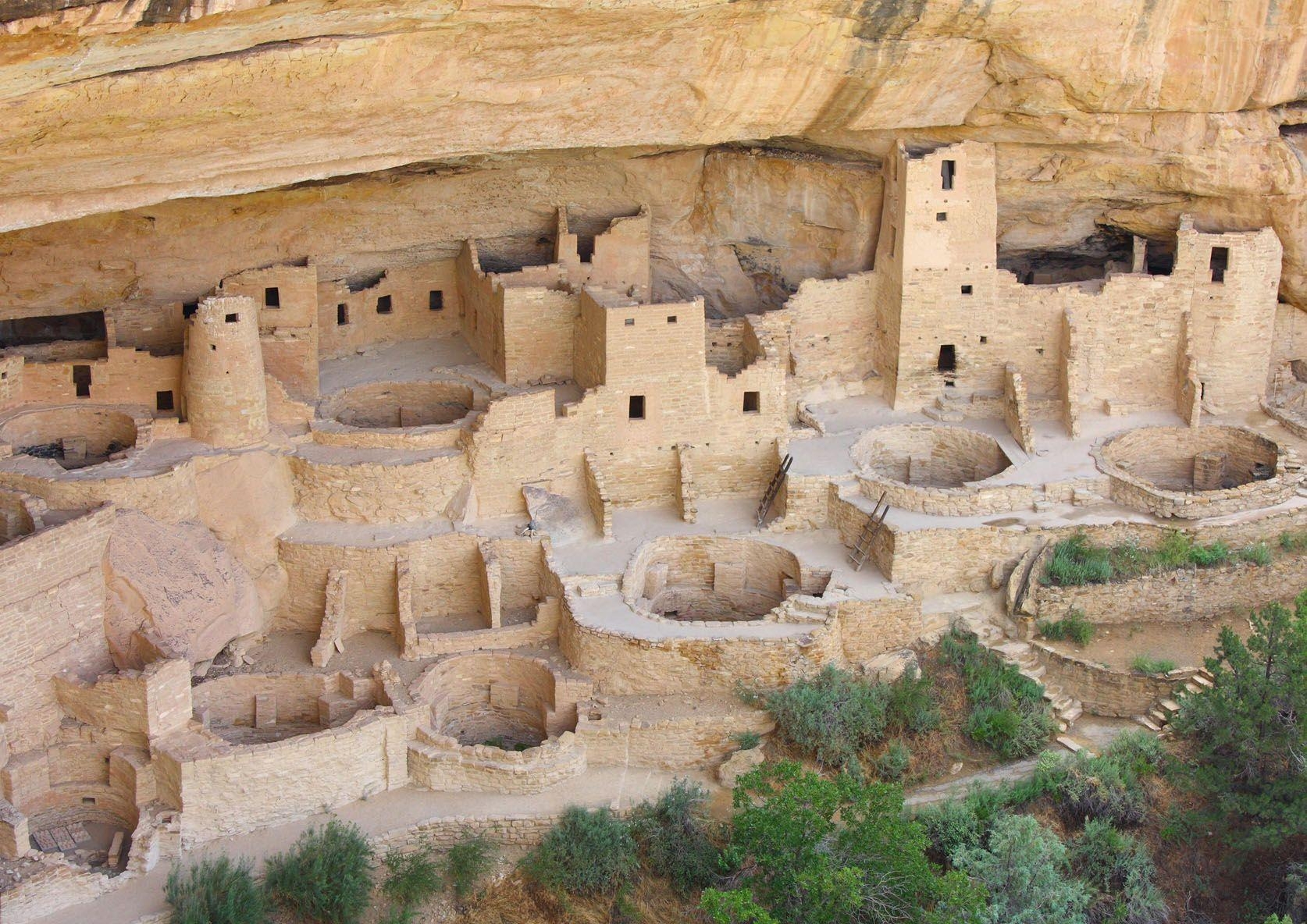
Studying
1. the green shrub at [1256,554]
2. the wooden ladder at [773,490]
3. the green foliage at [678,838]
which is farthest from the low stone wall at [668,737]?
the green shrub at [1256,554]

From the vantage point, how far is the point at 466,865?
45.4 feet

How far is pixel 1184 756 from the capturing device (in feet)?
48.5

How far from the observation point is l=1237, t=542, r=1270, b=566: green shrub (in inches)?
632

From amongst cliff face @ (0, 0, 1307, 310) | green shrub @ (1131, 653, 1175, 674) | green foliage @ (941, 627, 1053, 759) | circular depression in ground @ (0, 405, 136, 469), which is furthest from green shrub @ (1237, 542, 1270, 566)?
circular depression in ground @ (0, 405, 136, 469)

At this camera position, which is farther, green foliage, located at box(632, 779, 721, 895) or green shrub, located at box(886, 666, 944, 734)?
green shrub, located at box(886, 666, 944, 734)

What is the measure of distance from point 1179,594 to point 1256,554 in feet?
2.77

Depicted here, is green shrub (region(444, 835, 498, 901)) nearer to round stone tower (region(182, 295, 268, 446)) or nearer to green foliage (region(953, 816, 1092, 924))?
green foliage (region(953, 816, 1092, 924))

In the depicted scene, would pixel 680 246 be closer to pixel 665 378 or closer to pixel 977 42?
pixel 665 378

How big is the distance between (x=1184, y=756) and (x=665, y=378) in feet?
19.7

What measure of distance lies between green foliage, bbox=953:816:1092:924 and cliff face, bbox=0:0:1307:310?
6810 mm

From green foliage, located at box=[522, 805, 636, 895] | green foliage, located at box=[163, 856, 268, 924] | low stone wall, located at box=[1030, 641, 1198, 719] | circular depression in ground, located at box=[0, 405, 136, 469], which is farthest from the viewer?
circular depression in ground, located at box=[0, 405, 136, 469]

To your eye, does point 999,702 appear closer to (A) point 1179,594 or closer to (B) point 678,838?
(A) point 1179,594

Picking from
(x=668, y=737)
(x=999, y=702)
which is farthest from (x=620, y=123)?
(x=999, y=702)

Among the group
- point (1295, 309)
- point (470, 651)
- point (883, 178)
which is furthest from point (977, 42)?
point (470, 651)
